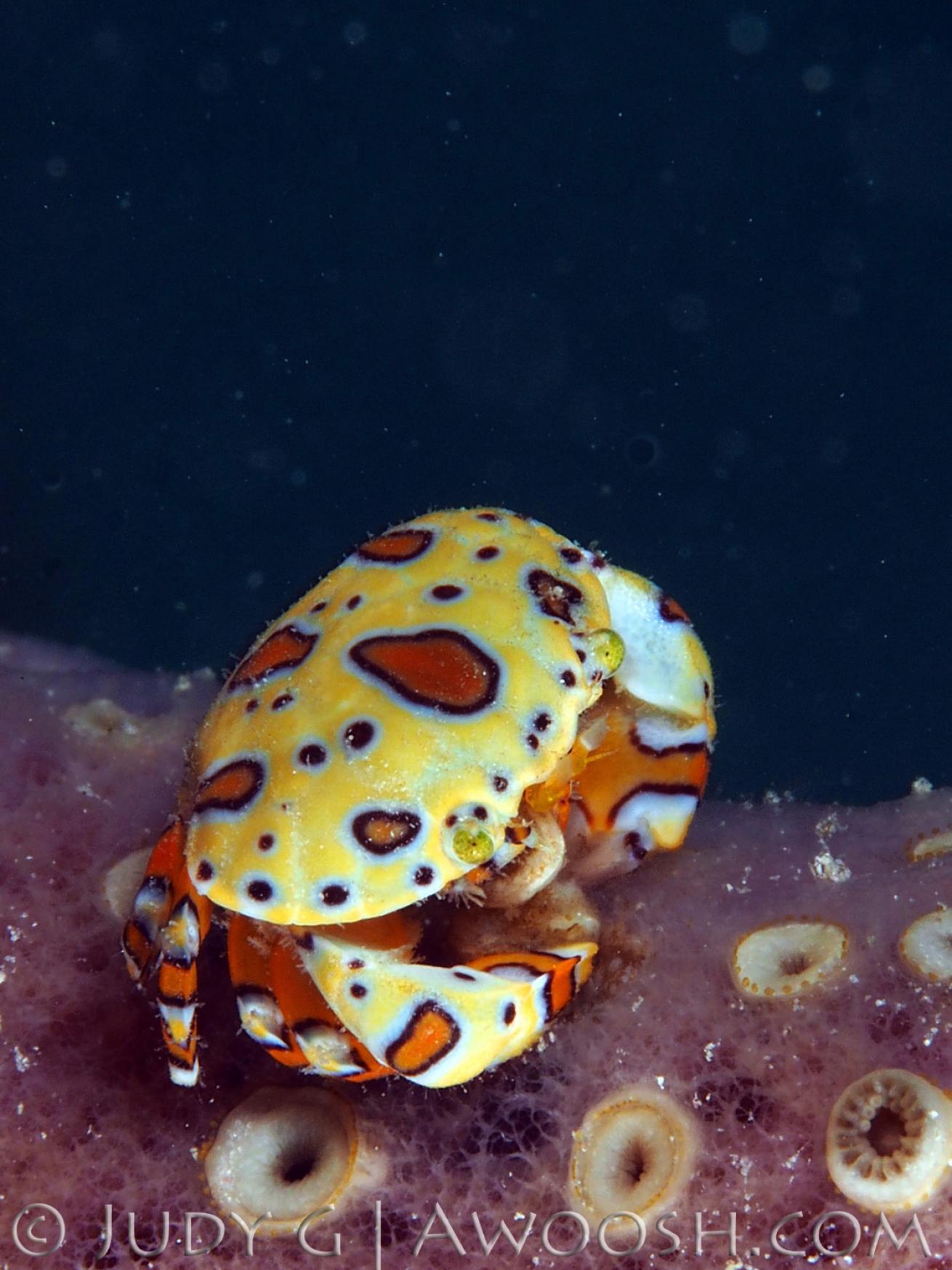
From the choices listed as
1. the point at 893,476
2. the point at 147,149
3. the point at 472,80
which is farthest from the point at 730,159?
the point at 147,149

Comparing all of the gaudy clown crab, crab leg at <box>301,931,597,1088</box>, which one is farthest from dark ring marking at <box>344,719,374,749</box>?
crab leg at <box>301,931,597,1088</box>

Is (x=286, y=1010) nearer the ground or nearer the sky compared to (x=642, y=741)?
nearer the ground

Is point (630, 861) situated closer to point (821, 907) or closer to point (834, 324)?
point (821, 907)

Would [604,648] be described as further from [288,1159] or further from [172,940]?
[288,1159]

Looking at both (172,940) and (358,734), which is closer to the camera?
(358,734)

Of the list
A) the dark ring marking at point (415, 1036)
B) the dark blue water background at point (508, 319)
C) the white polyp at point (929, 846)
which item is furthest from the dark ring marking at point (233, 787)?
the dark blue water background at point (508, 319)

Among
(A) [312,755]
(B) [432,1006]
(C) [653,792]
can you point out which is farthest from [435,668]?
(C) [653,792]
